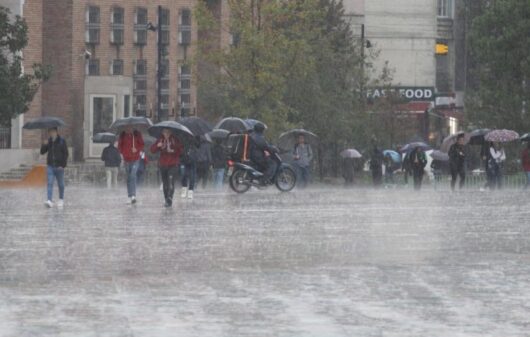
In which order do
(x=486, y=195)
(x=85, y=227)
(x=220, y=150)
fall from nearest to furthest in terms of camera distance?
(x=85, y=227)
(x=486, y=195)
(x=220, y=150)

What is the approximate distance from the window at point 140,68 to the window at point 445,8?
3473cm

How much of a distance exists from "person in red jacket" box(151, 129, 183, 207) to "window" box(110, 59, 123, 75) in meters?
45.6

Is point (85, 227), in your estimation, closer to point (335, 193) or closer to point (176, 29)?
point (335, 193)

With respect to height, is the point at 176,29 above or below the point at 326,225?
above

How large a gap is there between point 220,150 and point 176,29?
36006mm

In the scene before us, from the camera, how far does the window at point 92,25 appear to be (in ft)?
259

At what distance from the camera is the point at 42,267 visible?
19.7 metres

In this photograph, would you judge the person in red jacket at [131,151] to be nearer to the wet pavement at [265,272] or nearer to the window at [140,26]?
the wet pavement at [265,272]

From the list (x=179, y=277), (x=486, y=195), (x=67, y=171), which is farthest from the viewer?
(x=67, y=171)

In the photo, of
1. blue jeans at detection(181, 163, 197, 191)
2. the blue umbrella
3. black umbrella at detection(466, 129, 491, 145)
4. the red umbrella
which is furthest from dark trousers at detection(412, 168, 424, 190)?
the blue umbrella

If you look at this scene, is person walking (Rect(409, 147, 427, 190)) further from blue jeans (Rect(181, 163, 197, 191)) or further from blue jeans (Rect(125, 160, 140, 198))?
blue jeans (Rect(125, 160, 140, 198))

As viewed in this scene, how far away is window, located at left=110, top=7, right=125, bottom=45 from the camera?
80.6 m

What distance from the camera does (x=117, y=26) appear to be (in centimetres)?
A: 8088

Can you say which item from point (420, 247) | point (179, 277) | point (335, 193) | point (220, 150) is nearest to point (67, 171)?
point (220, 150)
